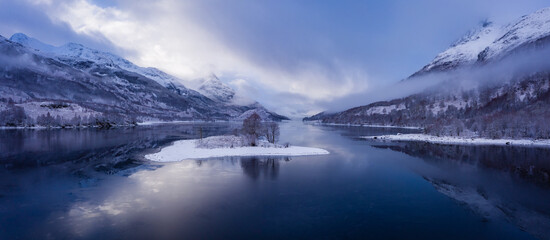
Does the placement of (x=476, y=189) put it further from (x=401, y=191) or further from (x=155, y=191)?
(x=155, y=191)

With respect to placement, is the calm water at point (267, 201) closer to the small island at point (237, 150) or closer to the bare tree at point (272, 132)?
the small island at point (237, 150)

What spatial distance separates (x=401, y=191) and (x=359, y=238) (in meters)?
12.5

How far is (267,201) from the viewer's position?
21.0 metres

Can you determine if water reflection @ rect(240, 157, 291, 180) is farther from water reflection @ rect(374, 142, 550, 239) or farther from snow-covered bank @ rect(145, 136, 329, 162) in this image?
water reflection @ rect(374, 142, 550, 239)

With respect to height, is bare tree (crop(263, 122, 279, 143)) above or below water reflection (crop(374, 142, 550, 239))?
above

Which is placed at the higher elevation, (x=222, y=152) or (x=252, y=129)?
(x=252, y=129)

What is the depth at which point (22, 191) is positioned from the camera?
22.9 metres

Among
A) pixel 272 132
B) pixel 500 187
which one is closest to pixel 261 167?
pixel 500 187

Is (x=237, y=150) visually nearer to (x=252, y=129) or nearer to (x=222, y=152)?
(x=222, y=152)

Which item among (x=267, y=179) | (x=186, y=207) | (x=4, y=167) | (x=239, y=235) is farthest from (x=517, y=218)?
(x=4, y=167)

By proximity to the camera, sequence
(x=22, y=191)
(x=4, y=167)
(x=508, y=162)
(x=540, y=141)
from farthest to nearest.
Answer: (x=540, y=141)
(x=508, y=162)
(x=4, y=167)
(x=22, y=191)

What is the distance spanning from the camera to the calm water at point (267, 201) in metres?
15.5

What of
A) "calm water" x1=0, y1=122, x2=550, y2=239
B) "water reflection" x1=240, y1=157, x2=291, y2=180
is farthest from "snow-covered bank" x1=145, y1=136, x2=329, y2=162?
"calm water" x1=0, y1=122, x2=550, y2=239

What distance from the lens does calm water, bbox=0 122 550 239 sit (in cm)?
1545
